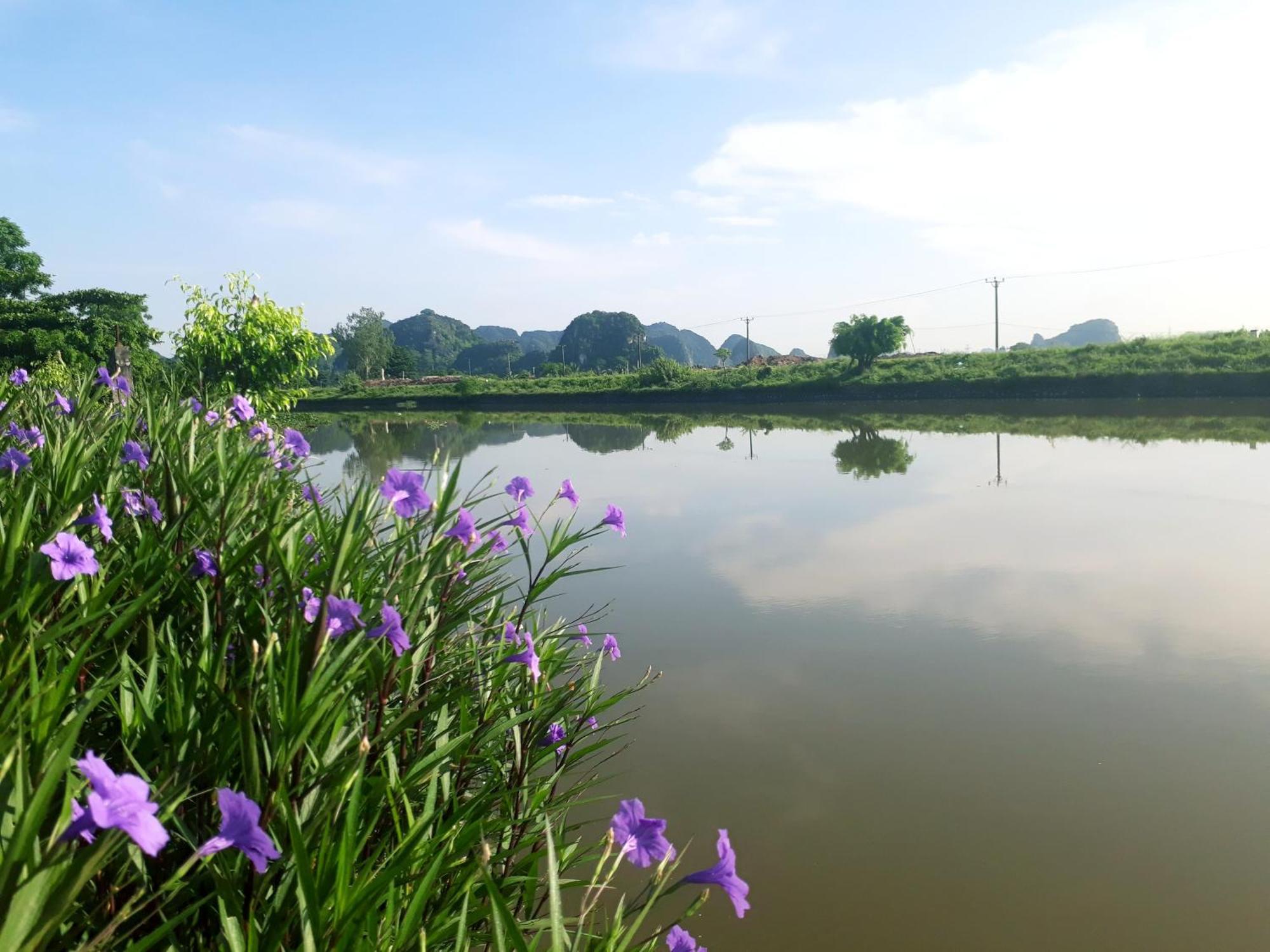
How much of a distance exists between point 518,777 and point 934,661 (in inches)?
127

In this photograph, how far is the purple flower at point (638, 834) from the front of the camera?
1090 mm

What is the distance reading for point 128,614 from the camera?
4.11 ft

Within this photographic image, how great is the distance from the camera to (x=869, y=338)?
113 feet

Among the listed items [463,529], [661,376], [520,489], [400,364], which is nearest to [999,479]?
[520,489]

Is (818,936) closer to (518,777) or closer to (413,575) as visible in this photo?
(518,777)

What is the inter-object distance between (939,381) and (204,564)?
3016 centimetres

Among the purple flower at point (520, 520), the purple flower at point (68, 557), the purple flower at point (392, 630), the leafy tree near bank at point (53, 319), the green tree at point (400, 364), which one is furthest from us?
the green tree at point (400, 364)

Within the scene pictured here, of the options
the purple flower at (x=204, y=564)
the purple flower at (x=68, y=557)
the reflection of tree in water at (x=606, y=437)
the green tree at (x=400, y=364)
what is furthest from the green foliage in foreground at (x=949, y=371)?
the purple flower at (x=68, y=557)

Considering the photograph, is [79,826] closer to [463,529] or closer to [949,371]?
[463,529]

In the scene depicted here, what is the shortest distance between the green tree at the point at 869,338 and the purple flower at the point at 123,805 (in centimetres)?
3538

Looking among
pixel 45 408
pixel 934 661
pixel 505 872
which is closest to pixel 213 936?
pixel 505 872

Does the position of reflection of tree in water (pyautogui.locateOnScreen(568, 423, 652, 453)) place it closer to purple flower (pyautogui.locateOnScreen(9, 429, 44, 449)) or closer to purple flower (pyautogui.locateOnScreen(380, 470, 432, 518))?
purple flower (pyautogui.locateOnScreen(9, 429, 44, 449))

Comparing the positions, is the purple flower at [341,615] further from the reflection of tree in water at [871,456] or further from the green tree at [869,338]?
the green tree at [869,338]

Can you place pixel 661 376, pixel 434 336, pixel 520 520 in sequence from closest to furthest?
pixel 520 520 → pixel 661 376 → pixel 434 336
